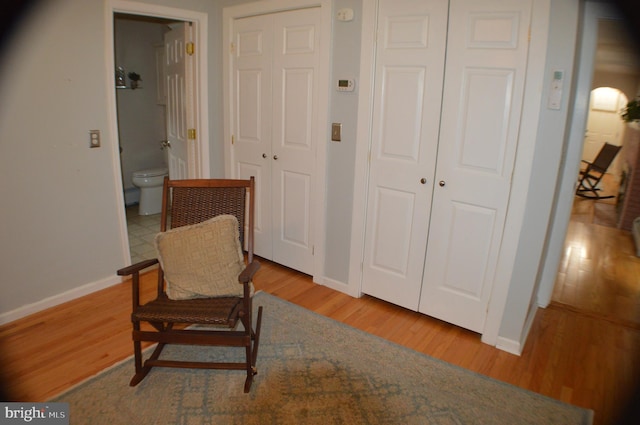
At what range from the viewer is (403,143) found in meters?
2.48

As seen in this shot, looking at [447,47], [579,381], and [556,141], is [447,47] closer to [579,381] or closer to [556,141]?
[556,141]

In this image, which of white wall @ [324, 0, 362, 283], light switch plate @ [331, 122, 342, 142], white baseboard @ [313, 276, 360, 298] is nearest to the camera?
white wall @ [324, 0, 362, 283]

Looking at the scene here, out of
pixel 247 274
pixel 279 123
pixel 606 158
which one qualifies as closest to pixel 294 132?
pixel 279 123

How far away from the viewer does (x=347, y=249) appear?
2885mm

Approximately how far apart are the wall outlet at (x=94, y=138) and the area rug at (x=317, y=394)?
4.81ft

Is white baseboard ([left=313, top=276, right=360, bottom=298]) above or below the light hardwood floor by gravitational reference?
above

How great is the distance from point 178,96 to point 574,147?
3.25 metres

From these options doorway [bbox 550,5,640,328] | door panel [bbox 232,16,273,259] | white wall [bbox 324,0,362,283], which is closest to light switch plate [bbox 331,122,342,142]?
white wall [bbox 324,0,362,283]

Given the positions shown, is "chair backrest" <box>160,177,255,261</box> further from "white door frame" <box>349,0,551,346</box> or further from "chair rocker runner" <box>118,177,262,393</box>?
"white door frame" <box>349,0,551,346</box>

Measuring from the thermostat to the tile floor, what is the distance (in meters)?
2.15

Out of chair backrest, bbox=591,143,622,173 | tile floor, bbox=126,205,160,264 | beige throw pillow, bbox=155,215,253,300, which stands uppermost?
chair backrest, bbox=591,143,622,173

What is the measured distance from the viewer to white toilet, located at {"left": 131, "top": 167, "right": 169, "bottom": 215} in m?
4.36

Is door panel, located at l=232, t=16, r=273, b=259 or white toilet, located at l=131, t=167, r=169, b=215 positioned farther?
white toilet, located at l=131, t=167, r=169, b=215

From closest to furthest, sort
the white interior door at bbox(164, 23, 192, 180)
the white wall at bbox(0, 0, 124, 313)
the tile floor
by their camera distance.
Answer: the white wall at bbox(0, 0, 124, 313) → the white interior door at bbox(164, 23, 192, 180) → the tile floor
